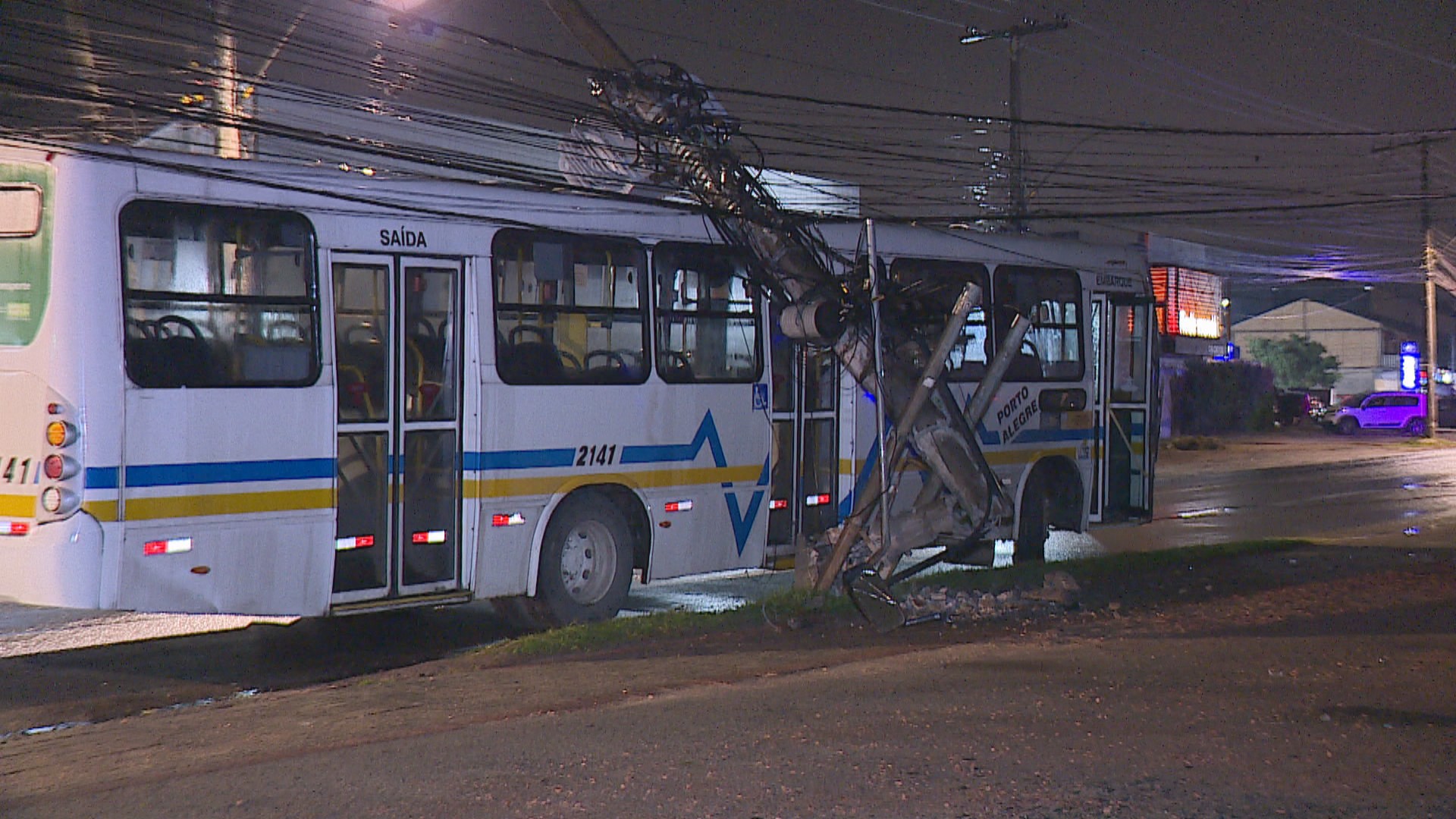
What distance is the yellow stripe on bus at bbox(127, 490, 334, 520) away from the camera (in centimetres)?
912

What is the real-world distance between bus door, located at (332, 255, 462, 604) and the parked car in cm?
5006

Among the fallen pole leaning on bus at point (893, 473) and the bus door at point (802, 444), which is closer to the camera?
the fallen pole leaning on bus at point (893, 473)

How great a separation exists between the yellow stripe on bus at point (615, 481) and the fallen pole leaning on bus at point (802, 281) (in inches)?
54.0

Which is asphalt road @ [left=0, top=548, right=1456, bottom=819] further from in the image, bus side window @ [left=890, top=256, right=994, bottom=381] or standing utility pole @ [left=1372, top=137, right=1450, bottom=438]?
standing utility pole @ [left=1372, top=137, right=1450, bottom=438]

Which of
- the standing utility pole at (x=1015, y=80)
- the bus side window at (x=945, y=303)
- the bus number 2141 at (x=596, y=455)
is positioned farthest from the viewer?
the standing utility pole at (x=1015, y=80)

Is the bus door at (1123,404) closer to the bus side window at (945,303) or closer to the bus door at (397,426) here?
the bus side window at (945,303)

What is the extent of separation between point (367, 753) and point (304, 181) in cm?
469

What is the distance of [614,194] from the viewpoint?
11633 millimetres

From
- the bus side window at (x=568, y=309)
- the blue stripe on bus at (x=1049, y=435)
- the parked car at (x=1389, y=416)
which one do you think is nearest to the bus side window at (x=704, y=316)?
the bus side window at (x=568, y=309)

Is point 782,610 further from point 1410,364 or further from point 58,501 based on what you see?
point 1410,364

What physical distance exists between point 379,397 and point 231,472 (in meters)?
1.23

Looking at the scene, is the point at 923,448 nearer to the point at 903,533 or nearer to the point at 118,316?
the point at 903,533

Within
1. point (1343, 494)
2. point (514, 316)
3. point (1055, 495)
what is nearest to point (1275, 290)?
point (1343, 494)

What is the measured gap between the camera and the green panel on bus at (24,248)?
8.95 metres
